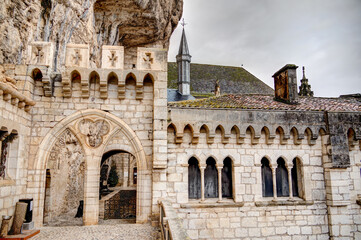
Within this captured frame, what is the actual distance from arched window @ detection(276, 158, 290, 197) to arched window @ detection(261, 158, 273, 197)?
29 centimetres

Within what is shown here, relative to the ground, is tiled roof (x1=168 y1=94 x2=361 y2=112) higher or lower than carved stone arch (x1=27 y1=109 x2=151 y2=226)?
higher

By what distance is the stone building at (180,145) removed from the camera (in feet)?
23.5

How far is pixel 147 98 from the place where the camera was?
7926mm

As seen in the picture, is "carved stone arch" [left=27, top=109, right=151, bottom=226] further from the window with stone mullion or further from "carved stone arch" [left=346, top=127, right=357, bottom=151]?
"carved stone arch" [left=346, top=127, right=357, bottom=151]

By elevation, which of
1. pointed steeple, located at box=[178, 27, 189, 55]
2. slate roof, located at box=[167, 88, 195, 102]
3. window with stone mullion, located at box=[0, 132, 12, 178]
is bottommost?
window with stone mullion, located at box=[0, 132, 12, 178]

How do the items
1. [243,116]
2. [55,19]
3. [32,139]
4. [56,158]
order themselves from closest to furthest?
[32,139] < [243,116] < [55,19] < [56,158]

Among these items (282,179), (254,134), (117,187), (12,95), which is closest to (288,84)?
(254,134)

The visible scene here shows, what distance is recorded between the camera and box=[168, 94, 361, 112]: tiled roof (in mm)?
9210

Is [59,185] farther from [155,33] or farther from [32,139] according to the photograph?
[155,33]

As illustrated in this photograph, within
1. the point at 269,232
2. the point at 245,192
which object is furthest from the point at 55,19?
the point at 269,232

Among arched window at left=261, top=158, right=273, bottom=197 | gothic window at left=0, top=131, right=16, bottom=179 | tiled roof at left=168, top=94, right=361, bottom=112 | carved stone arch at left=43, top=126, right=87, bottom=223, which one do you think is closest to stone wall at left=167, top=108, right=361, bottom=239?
arched window at left=261, top=158, right=273, bottom=197

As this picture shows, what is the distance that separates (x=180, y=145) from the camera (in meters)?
8.27

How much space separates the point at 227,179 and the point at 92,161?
422cm

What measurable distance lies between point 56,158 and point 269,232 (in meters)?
8.47
